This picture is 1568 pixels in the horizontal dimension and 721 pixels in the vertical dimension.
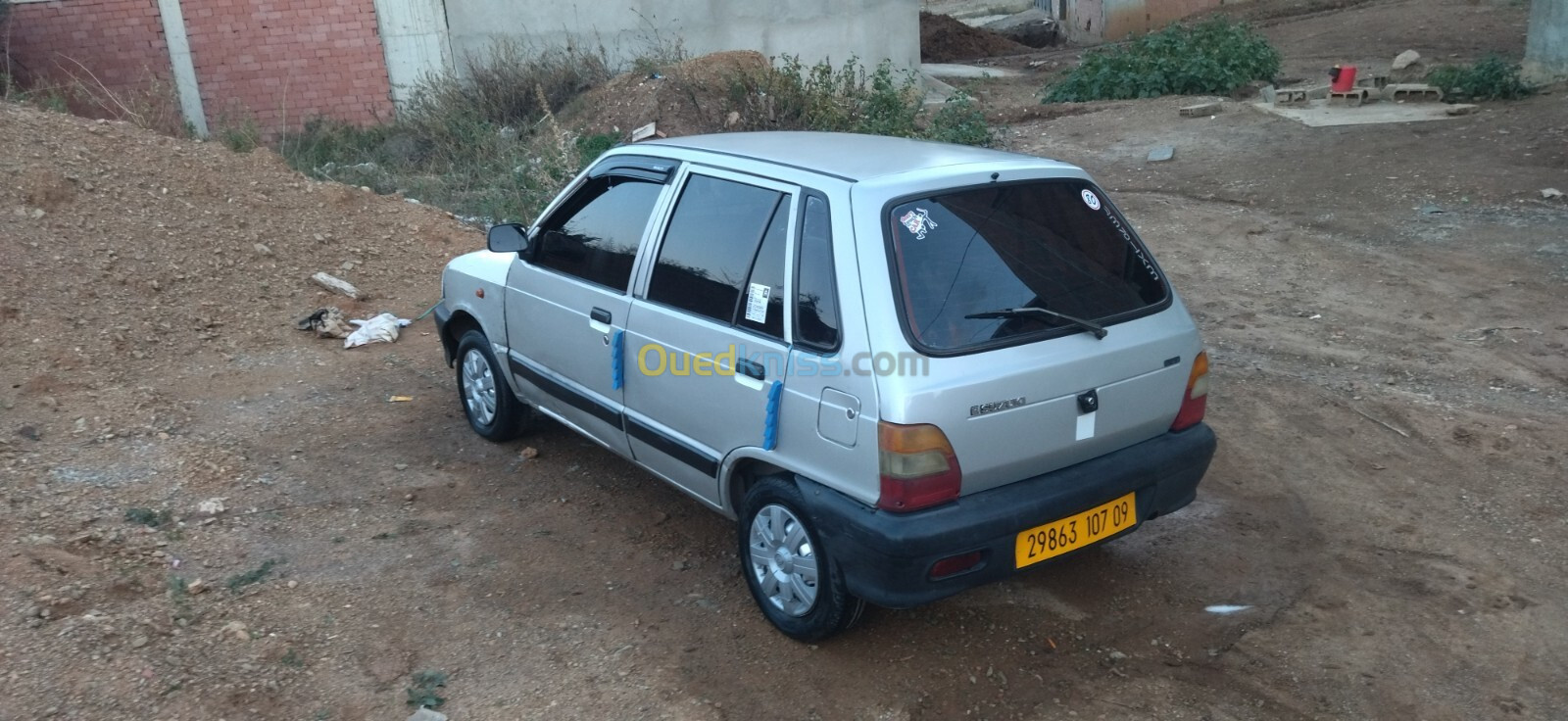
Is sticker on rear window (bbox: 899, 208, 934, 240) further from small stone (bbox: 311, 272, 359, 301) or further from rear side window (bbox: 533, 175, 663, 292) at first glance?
small stone (bbox: 311, 272, 359, 301)

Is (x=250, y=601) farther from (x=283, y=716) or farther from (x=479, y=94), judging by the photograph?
(x=479, y=94)

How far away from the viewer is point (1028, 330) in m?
3.42

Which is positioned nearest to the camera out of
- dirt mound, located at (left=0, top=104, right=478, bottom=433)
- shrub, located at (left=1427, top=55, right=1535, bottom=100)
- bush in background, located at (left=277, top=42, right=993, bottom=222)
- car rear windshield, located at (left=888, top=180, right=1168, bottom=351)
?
car rear windshield, located at (left=888, top=180, right=1168, bottom=351)

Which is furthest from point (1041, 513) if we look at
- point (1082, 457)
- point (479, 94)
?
point (479, 94)

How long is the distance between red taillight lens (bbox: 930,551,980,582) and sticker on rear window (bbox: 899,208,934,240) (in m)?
0.98

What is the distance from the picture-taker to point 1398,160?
10500 mm

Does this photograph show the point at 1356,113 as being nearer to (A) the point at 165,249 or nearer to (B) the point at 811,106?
(B) the point at 811,106

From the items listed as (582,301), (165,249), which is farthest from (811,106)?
(582,301)

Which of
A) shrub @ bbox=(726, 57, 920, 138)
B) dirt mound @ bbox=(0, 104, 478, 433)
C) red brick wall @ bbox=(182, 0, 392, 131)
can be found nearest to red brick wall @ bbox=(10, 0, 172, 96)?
red brick wall @ bbox=(182, 0, 392, 131)

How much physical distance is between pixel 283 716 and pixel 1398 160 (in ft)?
35.0

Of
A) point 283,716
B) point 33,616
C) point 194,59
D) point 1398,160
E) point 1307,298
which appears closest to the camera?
point 283,716

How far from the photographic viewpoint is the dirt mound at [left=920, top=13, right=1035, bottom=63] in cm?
2530

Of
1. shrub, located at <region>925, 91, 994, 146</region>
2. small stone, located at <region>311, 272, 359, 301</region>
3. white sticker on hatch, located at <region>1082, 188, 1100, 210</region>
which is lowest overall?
small stone, located at <region>311, 272, 359, 301</region>
